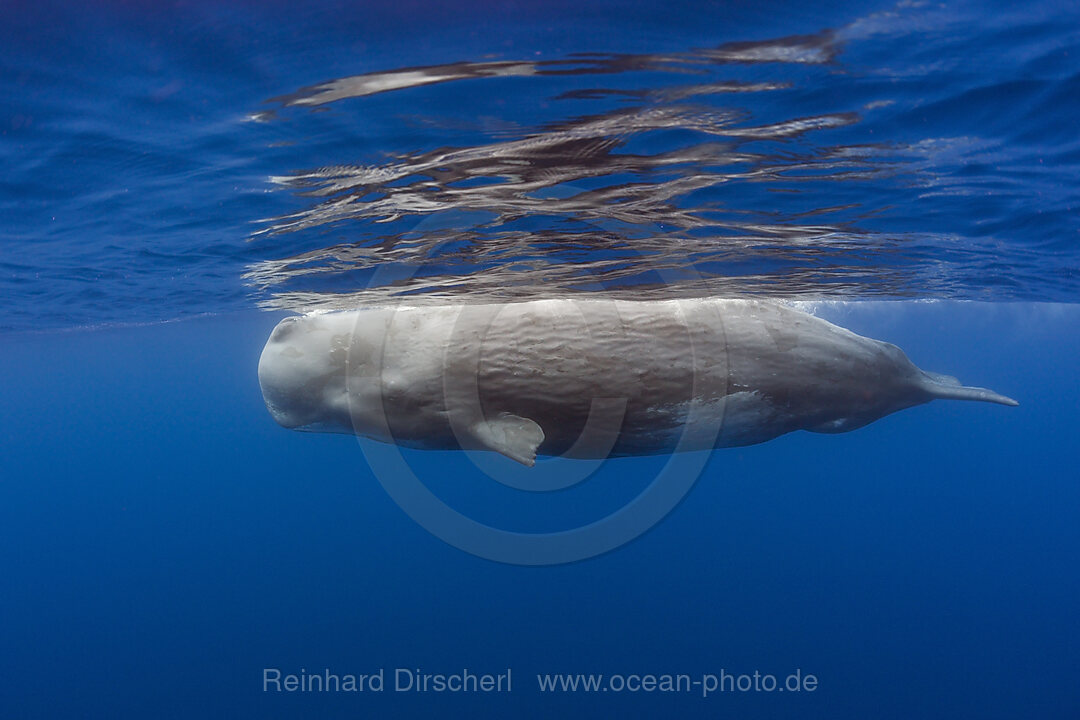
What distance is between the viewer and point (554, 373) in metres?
5.16

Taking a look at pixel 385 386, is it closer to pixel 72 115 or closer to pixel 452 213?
pixel 452 213

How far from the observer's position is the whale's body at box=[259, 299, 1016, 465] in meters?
5.16

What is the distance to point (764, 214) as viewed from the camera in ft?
27.0

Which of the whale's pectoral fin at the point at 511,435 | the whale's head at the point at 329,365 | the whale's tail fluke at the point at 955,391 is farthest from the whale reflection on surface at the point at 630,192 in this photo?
the whale's pectoral fin at the point at 511,435

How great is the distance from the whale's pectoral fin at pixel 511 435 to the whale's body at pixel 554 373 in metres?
0.02

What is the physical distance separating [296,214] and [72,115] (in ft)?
9.23

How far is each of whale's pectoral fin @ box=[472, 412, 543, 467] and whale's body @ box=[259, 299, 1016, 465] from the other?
2 centimetres

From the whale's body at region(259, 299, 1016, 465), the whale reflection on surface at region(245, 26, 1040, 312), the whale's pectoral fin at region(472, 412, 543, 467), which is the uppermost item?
the whale reflection on surface at region(245, 26, 1040, 312)

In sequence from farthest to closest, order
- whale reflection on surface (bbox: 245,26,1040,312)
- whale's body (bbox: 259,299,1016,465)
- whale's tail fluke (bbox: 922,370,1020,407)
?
1. whale's tail fluke (bbox: 922,370,1020,407)
2. whale's body (bbox: 259,299,1016,465)
3. whale reflection on surface (bbox: 245,26,1040,312)

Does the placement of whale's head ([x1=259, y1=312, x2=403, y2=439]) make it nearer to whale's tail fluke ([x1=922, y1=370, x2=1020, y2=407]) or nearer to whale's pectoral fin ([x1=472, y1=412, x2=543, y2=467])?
whale's pectoral fin ([x1=472, y1=412, x2=543, y2=467])

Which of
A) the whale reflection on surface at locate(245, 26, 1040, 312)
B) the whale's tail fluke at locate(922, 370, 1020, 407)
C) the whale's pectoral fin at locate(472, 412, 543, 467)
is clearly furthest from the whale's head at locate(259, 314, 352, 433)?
the whale's tail fluke at locate(922, 370, 1020, 407)

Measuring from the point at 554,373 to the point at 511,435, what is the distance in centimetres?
71

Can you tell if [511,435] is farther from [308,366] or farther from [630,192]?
[630,192]

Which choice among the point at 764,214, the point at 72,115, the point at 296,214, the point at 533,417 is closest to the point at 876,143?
the point at 764,214
